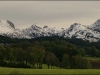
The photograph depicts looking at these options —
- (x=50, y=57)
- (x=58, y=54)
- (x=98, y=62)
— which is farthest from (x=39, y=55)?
(x=98, y=62)

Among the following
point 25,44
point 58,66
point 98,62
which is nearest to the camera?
point 58,66

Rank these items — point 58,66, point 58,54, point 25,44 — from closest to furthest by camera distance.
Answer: point 58,66 < point 58,54 < point 25,44

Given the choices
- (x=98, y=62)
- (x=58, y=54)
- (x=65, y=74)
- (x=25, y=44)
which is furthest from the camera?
(x=25, y=44)

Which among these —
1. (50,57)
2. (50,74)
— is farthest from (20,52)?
(50,74)

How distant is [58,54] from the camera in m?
157

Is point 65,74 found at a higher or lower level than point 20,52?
lower

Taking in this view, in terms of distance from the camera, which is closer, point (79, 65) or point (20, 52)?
point (79, 65)

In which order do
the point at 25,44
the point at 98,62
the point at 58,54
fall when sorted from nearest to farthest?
the point at 98,62 → the point at 58,54 → the point at 25,44

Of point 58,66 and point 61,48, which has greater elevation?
point 61,48

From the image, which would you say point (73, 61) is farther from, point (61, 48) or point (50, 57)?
point (61, 48)

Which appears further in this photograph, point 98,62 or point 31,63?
point 98,62

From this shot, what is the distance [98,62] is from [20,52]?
56.5 m

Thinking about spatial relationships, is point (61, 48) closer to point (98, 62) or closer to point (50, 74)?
point (98, 62)

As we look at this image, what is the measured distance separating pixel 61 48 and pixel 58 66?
33.2m
